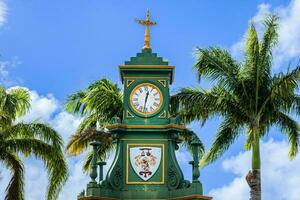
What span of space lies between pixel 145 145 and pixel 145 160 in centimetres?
50

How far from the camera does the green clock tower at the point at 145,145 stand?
2509 centimetres

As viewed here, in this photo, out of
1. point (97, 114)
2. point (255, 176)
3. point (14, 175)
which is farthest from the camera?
point (97, 114)

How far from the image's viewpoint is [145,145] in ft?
84.4

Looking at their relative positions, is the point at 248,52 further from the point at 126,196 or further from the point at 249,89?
the point at 126,196

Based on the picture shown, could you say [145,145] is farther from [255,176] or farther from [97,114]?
[97,114]

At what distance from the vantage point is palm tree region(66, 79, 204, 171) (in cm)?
3073

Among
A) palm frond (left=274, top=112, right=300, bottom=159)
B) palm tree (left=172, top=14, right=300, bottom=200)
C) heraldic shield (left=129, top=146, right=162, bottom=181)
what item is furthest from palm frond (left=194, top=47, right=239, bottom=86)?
heraldic shield (left=129, top=146, right=162, bottom=181)

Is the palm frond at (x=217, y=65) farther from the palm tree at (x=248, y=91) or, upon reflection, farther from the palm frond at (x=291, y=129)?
the palm frond at (x=291, y=129)

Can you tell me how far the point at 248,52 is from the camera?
29.3m

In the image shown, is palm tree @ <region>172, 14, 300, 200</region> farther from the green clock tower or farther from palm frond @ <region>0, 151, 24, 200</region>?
palm frond @ <region>0, 151, 24, 200</region>

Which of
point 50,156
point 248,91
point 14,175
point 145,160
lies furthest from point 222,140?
point 14,175

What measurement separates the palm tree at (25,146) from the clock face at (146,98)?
14.0 feet

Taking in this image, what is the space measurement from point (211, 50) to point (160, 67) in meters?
3.92

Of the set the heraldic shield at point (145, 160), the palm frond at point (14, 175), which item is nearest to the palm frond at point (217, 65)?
the heraldic shield at point (145, 160)
